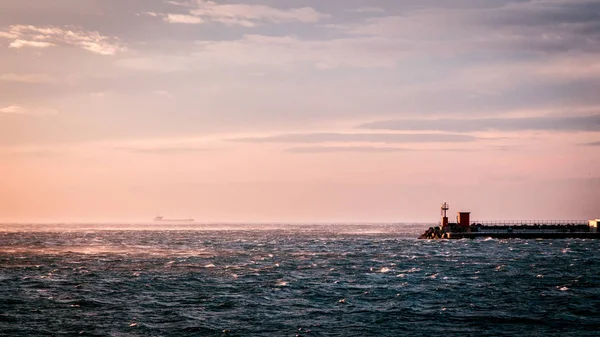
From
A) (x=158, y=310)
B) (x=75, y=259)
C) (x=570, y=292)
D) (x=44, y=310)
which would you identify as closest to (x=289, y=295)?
(x=158, y=310)

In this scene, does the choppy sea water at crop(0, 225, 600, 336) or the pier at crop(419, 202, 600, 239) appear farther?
the pier at crop(419, 202, 600, 239)

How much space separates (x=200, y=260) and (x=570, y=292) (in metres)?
52.0

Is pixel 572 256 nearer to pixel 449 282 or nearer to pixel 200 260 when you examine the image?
pixel 449 282

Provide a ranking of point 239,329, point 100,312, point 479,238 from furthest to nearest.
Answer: point 479,238 → point 100,312 → point 239,329

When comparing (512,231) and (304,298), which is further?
(512,231)

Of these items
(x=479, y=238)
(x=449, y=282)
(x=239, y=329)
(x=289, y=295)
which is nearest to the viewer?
(x=239, y=329)

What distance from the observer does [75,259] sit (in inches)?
3706

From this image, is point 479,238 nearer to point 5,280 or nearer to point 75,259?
point 75,259

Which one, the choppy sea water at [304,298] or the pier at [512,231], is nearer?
the choppy sea water at [304,298]

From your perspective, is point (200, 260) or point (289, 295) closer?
point (289, 295)

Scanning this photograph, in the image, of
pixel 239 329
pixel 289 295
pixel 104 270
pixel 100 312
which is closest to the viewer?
pixel 239 329

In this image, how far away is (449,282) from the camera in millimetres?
62156

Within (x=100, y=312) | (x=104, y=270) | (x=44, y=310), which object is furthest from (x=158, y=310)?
(x=104, y=270)

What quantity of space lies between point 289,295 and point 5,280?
29856mm
